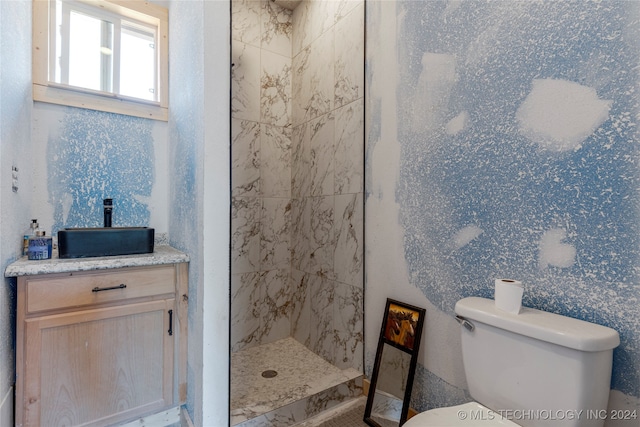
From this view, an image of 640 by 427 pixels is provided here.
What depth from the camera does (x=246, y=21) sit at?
2484 mm

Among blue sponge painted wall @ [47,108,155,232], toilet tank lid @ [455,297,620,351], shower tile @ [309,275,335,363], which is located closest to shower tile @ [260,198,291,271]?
shower tile @ [309,275,335,363]

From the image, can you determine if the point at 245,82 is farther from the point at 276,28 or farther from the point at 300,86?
the point at 276,28

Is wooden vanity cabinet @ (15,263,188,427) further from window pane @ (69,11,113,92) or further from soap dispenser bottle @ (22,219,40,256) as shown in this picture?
window pane @ (69,11,113,92)

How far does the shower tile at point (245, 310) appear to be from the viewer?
244cm

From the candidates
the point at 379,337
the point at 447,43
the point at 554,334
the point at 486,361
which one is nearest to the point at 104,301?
the point at 379,337

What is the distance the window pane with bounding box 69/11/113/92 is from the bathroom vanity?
1.11m

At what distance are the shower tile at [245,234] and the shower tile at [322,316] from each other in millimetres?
510

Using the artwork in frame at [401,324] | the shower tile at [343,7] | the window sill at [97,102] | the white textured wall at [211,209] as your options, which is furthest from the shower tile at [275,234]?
the shower tile at [343,7]

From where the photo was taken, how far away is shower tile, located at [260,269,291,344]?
102 inches

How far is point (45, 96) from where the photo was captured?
1.70 meters

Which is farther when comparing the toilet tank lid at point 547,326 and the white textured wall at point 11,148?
the white textured wall at point 11,148

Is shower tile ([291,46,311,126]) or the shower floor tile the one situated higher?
shower tile ([291,46,311,126])

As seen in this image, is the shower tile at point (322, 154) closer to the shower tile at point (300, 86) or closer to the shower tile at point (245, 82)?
the shower tile at point (300, 86)

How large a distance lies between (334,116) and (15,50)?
65.7 inches
